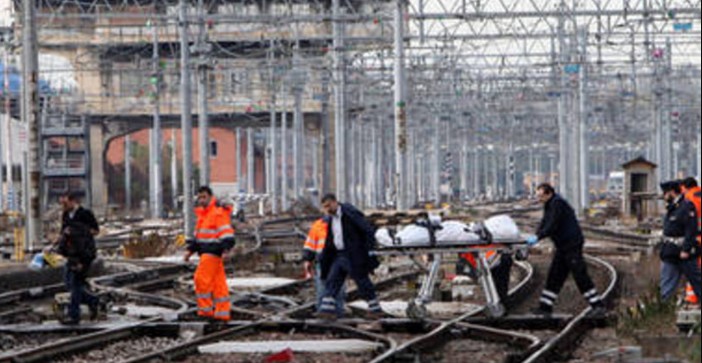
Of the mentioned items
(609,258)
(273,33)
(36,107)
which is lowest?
(609,258)

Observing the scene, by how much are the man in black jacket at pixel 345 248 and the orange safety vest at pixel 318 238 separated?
11 centimetres

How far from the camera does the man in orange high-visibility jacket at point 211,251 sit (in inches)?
621

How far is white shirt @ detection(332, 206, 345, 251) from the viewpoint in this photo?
15.8m

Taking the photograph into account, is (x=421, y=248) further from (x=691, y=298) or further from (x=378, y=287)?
(x=378, y=287)

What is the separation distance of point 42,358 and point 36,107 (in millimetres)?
14212

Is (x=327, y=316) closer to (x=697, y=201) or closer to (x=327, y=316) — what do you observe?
(x=327, y=316)

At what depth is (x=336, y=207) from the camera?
51.9ft

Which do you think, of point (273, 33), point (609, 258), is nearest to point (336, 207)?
point (609, 258)

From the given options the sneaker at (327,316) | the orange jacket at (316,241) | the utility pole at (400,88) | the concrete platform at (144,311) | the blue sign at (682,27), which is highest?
the blue sign at (682,27)

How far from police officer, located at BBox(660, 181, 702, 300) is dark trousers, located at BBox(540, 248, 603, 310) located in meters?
0.80

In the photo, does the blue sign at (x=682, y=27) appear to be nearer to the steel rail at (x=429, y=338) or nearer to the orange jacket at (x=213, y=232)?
the steel rail at (x=429, y=338)

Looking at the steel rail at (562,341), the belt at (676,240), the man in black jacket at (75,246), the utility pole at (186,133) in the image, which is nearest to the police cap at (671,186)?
the belt at (676,240)

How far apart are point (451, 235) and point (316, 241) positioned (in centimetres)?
184

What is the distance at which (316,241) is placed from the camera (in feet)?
53.5
